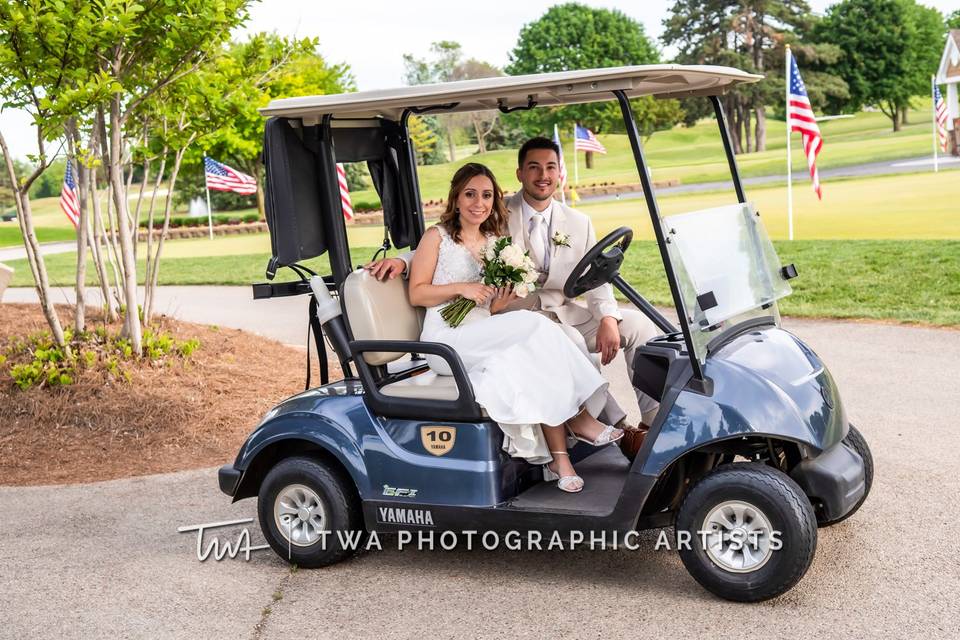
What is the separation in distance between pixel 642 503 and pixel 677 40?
182 ft

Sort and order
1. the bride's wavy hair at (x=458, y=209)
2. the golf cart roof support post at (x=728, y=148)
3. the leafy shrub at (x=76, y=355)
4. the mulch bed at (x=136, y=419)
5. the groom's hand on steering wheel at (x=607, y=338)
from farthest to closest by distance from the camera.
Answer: the leafy shrub at (x=76, y=355) < the mulch bed at (x=136, y=419) < the groom's hand on steering wheel at (x=607, y=338) < the bride's wavy hair at (x=458, y=209) < the golf cart roof support post at (x=728, y=148)

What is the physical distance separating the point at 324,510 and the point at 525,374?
0.96 m

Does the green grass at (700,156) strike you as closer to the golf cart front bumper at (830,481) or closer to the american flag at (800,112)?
the american flag at (800,112)

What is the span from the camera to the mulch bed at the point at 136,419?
6.00 metres

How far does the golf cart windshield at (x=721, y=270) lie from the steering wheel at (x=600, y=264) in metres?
0.22

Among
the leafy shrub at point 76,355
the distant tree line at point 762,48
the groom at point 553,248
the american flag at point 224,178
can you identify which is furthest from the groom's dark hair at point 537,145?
the distant tree line at point 762,48

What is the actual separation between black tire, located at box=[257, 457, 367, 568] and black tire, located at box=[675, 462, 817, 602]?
1284 mm

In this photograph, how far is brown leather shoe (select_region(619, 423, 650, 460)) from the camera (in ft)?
14.1

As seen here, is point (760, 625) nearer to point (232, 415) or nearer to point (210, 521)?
point (210, 521)

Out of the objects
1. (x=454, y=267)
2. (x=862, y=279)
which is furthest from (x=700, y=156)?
(x=454, y=267)

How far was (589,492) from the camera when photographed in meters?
3.95

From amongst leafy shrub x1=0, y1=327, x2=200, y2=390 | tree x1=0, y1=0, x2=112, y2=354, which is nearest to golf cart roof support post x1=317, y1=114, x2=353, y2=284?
tree x1=0, y1=0, x2=112, y2=354

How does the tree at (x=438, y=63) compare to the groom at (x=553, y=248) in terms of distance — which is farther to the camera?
the tree at (x=438, y=63)

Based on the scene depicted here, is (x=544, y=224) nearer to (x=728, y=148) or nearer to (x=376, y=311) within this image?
(x=728, y=148)
